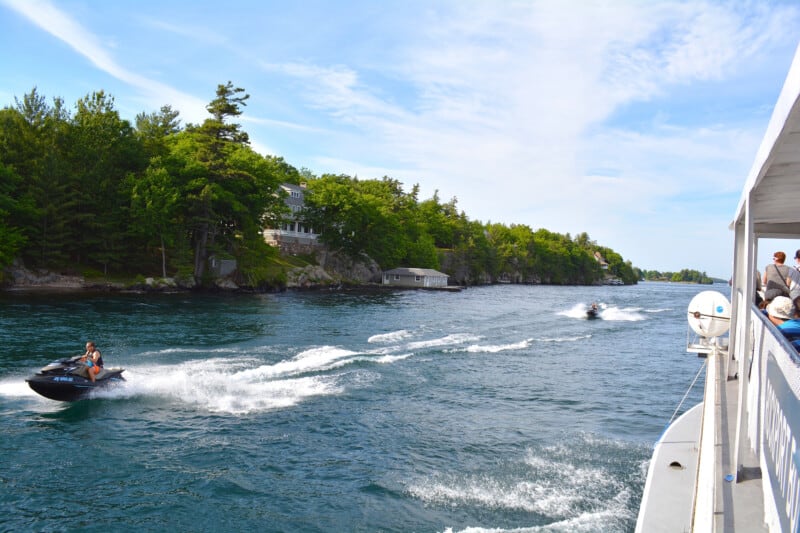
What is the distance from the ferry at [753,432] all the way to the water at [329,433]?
2.56m

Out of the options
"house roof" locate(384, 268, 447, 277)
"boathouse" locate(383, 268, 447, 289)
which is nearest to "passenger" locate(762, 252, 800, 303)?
"boathouse" locate(383, 268, 447, 289)

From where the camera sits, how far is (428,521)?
10812 mm

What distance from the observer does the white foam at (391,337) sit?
32.5 m

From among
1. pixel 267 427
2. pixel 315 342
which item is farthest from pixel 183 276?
pixel 267 427

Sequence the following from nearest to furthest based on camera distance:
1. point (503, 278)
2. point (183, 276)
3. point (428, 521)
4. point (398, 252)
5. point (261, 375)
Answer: point (428, 521) → point (261, 375) → point (183, 276) → point (398, 252) → point (503, 278)

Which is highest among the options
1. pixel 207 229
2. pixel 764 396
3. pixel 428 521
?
pixel 207 229

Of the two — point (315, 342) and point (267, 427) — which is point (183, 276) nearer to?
point (315, 342)

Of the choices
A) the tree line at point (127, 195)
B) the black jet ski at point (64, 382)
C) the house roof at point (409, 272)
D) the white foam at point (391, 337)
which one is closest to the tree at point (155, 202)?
the tree line at point (127, 195)

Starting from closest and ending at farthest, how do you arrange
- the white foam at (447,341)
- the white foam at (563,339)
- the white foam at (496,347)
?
the white foam at (496,347), the white foam at (447,341), the white foam at (563,339)

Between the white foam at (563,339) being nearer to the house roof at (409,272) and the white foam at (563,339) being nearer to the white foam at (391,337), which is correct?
the white foam at (391,337)

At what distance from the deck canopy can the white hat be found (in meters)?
1.37

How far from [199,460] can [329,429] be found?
12.6 feet

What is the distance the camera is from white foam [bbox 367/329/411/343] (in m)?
32.5

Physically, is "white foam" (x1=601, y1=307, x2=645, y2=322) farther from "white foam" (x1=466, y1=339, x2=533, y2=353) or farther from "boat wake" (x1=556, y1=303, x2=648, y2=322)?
"white foam" (x1=466, y1=339, x2=533, y2=353)
